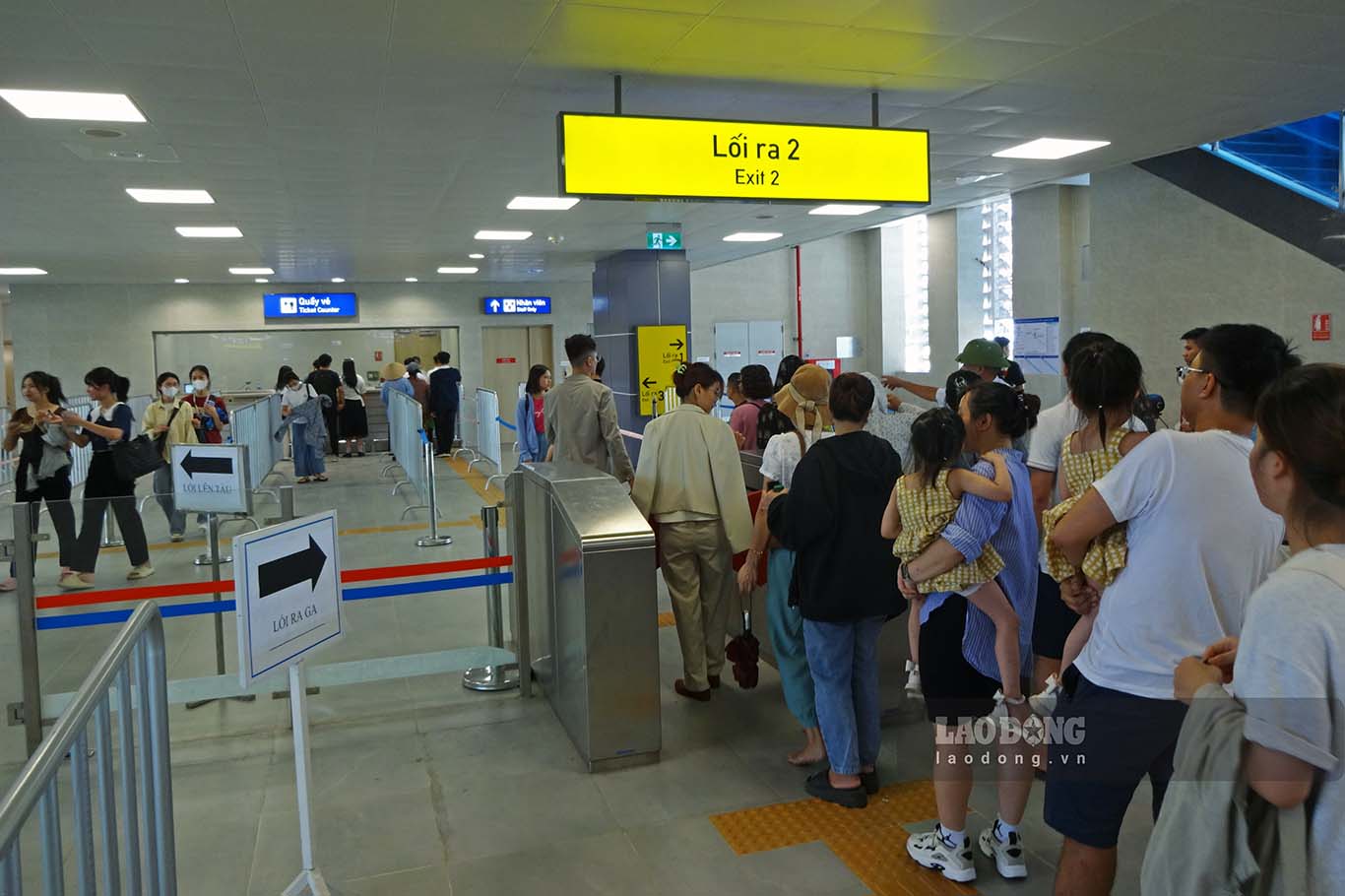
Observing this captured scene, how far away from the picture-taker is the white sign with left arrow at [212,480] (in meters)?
4.98

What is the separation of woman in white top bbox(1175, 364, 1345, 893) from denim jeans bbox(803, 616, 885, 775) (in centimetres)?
219

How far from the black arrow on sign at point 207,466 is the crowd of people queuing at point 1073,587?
2.48m

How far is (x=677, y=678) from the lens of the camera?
5.07 m

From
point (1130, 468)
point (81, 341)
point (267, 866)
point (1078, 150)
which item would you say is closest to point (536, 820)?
point (267, 866)

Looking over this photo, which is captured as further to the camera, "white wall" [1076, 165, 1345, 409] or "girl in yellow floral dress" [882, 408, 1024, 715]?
"white wall" [1076, 165, 1345, 409]

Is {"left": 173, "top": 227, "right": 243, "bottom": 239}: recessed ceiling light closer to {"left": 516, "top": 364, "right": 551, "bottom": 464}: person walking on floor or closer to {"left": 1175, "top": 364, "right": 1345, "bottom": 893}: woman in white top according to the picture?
{"left": 516, "top": 364, "right": 551, "bottom": 464}: person walking on floor

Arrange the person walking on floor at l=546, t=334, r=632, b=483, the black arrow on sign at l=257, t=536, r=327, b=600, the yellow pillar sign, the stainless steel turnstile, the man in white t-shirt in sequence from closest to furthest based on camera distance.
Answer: the man in white t-shirt
the black arrow on sign at l=257, t=536, r=327, b=600
the stainless steel turnstile
the person walking on floor at l=546, t=334, r=632, b=483
the yellow pillar sign

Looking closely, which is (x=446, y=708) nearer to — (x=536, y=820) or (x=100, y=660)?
(x=536, y=820)

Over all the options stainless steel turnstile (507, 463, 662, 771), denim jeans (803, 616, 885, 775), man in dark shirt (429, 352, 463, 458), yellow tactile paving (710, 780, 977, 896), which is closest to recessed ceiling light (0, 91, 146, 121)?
stainless steel turnstile (507, 463, 662, 771)

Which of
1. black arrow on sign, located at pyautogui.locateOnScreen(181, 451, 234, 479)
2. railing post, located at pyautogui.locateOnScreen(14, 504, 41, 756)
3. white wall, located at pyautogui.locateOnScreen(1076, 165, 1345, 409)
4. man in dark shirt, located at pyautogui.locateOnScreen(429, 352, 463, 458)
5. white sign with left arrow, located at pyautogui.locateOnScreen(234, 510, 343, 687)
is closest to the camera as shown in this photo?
Answer: white sign with left arrow, located at pyautogui.locateOnScreen(234, 510, 343, 687)

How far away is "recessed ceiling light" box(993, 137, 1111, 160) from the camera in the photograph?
25.6 ft

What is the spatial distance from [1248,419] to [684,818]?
2394 millimetres

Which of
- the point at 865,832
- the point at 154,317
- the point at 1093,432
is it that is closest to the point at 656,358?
the point at 865,832

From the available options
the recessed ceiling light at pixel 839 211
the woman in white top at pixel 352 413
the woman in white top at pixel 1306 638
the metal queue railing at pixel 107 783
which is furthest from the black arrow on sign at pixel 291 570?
the woman in white top at pixel 352 413
